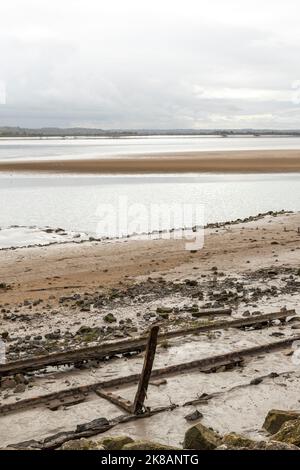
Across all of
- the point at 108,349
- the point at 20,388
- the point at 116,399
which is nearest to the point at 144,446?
the point at 116,399

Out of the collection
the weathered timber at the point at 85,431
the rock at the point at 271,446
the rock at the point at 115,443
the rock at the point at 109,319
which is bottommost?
the weathered timber at the point at 85,431

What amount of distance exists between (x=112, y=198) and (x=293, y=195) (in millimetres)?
11796

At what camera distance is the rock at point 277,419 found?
669cm

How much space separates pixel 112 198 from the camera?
36125 mm

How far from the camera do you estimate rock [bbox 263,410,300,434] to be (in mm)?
6691

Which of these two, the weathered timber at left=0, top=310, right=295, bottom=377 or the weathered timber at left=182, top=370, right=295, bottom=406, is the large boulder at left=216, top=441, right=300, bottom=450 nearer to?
the weathered timber at left=182, top=370, right=295, bottom=406

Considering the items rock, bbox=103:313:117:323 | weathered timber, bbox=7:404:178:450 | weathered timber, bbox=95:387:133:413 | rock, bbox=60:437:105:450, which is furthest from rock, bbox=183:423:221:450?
rock, bbox=103:313:117:323

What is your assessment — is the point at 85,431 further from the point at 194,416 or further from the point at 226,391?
the point at 226,391

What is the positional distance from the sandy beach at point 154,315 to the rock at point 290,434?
0.76 metres

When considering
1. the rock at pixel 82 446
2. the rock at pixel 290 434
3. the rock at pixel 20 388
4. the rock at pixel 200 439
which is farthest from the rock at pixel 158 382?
the rock at pixel 290 434

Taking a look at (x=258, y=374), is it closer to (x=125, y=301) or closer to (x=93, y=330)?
(x=93, y=330)

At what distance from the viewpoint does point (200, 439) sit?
20.4 feet

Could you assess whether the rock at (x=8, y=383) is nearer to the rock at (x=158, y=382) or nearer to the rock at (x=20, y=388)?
the rock at (x=20, y=388)

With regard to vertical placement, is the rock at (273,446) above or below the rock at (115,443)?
above
